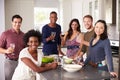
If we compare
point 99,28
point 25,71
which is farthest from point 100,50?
point 25,71

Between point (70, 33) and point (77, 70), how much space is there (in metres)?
1.25

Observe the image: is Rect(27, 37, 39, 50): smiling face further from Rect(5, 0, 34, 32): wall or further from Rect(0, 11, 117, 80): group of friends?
Rect(5, 0, 34, 32): wall

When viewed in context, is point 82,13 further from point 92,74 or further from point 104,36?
point 92,74

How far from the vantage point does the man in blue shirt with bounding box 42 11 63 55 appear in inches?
139

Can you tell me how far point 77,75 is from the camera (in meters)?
2.00

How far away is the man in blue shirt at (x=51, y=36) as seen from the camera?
354cm

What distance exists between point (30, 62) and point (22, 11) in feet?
9.52

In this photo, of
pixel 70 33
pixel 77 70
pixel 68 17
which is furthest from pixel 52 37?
pixel 68 17

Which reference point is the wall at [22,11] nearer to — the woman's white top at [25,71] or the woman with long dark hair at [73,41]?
the woman with long dark hair at [73,41]

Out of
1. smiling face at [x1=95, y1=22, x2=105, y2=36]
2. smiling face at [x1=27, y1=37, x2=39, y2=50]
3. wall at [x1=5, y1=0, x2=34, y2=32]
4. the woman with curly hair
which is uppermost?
wall at [x1=5, y1=0, x2=34, y2=32]

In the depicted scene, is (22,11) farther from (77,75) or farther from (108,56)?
(77,75)

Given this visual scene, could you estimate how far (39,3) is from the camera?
5.11 m

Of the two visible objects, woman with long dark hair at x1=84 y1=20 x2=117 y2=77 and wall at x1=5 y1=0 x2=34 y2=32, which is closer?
woman with long dark hair at x1=84 y1=20 x2=117 y2=77

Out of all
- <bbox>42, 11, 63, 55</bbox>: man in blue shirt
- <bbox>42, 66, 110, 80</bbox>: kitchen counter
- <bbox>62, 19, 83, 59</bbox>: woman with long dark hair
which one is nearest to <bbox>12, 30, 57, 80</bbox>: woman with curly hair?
<bbox>42, 66, 110, 80</bbox>: kitchen counter
